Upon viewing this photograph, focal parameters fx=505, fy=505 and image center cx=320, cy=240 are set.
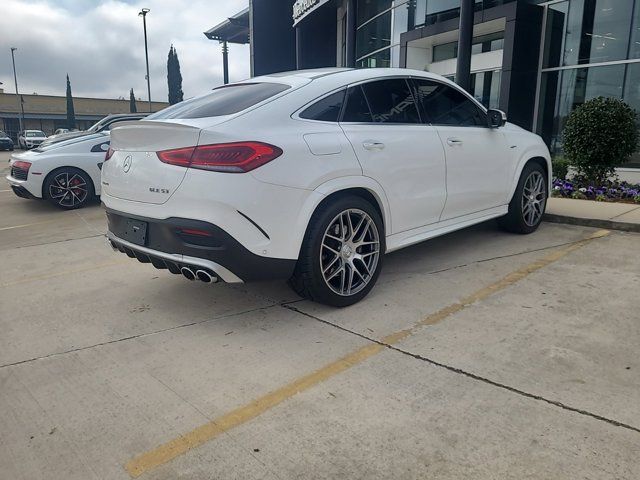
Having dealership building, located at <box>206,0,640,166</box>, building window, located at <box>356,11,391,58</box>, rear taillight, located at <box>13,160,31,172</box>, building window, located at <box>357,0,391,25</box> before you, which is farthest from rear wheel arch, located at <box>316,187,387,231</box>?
building window, located at <box>357,0,391,25</box>

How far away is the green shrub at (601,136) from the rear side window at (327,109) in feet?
20.7

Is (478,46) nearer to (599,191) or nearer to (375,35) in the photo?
(375,35)

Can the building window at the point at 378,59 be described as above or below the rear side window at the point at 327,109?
above

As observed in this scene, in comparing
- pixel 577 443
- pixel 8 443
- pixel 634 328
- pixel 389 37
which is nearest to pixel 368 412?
pixel 577 443

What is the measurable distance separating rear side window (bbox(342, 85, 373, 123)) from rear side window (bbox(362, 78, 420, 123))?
0.19 ft

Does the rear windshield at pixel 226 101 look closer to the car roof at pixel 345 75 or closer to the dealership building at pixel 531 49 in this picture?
the car roof at pixel 345 75

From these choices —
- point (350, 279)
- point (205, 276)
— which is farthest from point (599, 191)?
point (205, 276)

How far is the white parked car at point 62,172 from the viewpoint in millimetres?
8352

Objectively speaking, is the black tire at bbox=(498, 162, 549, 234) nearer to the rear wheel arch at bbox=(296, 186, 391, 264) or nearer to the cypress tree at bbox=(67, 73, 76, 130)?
the rear wheel arch at bbox=(296, 186, 391, 264)

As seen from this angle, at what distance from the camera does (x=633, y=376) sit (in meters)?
2.70

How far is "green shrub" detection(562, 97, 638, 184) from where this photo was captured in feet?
26.9

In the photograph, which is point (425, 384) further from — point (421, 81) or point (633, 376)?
point (421, 81)

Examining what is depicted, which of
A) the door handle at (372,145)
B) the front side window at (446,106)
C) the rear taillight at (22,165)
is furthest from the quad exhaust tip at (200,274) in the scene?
the rear taillight at (22,165)

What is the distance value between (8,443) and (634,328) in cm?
362
